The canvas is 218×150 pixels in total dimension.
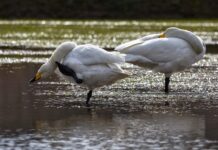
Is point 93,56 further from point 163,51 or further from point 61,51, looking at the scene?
point 163,51

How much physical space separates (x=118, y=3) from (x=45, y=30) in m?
19.8

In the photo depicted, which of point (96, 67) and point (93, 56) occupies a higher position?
point (93, 56)

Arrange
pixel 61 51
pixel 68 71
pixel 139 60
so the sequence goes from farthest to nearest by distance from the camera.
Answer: pixel 139 60 < pixel 61 51 < pixel 68 71

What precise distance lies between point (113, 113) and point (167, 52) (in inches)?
157

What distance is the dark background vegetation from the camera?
202 feet


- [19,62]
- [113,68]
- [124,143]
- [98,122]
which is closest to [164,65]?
[113,68]

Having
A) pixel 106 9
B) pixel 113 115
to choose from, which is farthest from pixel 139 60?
pixel 106 9

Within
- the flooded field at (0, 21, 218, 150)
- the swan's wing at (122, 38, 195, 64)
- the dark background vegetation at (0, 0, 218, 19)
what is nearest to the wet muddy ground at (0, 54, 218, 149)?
the flooded field at (0, 21, 218, 150)

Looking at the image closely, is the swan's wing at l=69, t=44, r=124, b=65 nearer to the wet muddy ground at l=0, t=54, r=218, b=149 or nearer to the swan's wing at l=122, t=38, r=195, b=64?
the wet muddy ground at l=0, t=54, r=218, b=149

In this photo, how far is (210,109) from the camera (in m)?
15.0

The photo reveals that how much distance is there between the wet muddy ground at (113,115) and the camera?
38.9ft

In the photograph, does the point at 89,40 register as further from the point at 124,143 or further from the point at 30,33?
the point at 124,143

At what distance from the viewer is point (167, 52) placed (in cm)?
1816

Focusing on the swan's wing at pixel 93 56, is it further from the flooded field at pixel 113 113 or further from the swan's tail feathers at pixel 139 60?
the swan's tail feathers at pixel 139 60
